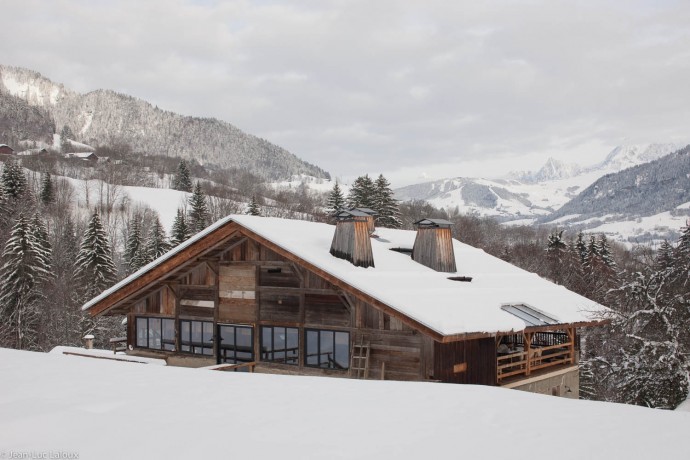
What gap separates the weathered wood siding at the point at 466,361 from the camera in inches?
666

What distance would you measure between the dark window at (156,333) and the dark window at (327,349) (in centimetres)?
622

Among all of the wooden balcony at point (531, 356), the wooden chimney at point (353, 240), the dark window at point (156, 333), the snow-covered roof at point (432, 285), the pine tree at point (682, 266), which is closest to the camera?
the snow-covered roof at point (432, 285)

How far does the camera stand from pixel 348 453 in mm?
7043

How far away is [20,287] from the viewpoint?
4384 centimetres

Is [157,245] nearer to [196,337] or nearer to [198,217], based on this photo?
[198,217]


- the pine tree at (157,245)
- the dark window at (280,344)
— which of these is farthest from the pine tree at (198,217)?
the dark window at (280,344)

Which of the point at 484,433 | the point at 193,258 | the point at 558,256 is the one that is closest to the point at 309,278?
the point at 193,258

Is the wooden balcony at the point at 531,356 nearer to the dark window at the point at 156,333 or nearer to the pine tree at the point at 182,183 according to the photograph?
the dark window at the point at 156,333

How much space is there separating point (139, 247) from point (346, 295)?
4756 cm

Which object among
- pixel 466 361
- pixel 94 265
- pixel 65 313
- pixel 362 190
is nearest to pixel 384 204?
pixel 362 190

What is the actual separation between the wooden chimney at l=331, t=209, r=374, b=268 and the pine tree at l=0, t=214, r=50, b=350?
109ft

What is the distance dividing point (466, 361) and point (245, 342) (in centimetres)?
776

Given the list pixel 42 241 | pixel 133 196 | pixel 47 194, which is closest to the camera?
pixel 42 241

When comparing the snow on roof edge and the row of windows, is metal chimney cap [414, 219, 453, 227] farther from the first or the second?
the snow on roof edge
